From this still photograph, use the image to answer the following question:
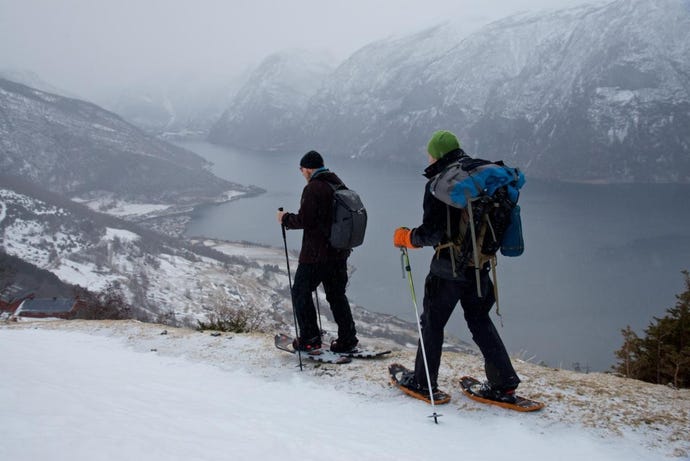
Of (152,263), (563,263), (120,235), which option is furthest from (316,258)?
(120,235)

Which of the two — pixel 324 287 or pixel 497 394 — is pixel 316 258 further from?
Answer: pixel 497 394

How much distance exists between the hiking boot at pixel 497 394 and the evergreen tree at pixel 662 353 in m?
3.02

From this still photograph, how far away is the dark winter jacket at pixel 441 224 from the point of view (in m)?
4.27

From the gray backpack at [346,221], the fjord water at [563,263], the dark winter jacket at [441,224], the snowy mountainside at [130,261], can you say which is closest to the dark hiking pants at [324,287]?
the gray backpack at [346,221]

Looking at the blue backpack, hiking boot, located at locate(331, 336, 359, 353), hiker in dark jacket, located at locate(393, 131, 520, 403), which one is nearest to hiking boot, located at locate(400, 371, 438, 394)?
hiker in dark jacket, located at locate(393, 131, 520, 403)

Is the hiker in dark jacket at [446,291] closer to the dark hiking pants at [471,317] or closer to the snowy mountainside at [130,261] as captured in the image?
the dark hiking pants at [471,317]

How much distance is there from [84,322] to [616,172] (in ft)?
629

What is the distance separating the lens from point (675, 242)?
84812 mm

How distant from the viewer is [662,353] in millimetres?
7098

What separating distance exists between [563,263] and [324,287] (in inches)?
3170

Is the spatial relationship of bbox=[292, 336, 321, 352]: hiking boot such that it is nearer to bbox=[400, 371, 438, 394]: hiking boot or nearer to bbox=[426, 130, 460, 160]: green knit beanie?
bbox=[400, 371, 438, 394]: hiking boot

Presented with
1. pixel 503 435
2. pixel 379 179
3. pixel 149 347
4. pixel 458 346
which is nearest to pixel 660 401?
pixel 503 435

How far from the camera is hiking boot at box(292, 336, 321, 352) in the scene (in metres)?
6.15

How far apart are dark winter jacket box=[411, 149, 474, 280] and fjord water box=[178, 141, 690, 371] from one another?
3479 cm
